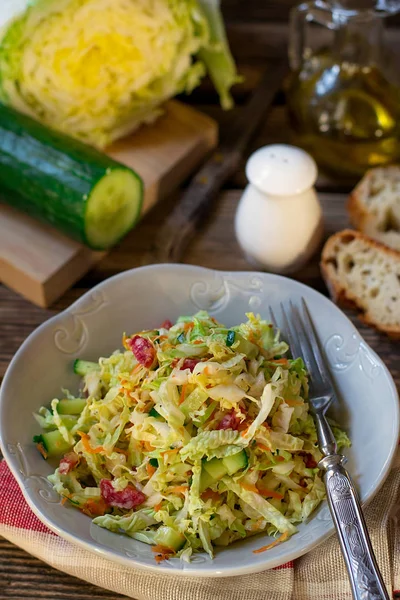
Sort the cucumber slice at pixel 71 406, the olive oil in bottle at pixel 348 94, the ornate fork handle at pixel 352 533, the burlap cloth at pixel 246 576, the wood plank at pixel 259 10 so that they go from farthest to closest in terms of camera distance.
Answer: the wood plank at pixel 259 10 → the olive oil in bottle at pixel 348 94 → the cucumber slice at pixel 71 406 → the burlap cloth at pixel 246 576 → the ornate fork handle at pixel 352 533

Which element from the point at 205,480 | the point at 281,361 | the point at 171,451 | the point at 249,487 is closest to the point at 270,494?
the point at 249,487

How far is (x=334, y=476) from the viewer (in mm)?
1739

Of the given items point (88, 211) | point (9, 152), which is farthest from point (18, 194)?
point (88, 211)

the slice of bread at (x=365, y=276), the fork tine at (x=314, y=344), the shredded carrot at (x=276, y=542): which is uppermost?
the fork tine at (x=314, y=344)

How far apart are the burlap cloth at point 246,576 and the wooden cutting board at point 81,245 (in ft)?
3.48

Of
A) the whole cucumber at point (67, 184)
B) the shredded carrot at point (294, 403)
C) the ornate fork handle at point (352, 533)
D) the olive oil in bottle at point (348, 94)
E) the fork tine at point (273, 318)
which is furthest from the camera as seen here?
the olive oil in bottle at point (348, 94)

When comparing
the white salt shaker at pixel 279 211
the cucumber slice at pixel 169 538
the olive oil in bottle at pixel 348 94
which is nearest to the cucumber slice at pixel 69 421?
the cucumber slice at pixel 169 538

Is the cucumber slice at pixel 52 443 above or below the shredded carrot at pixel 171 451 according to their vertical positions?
below

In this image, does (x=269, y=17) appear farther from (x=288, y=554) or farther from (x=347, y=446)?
(x=288, y=554)

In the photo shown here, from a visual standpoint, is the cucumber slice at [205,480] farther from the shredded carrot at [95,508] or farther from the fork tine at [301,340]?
the fork tine at [301,340]

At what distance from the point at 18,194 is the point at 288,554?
184 centimetres

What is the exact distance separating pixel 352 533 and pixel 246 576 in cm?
36

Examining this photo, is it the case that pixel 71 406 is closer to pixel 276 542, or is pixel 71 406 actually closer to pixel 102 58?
pixel 276 542

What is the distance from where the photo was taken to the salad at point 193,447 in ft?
5.66
